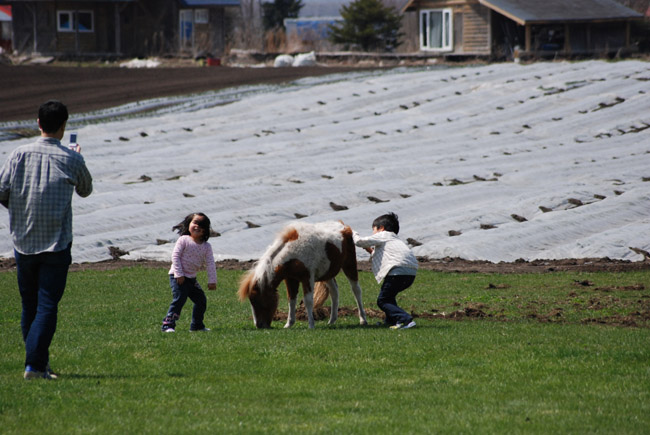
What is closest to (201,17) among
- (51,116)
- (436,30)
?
(436,30)

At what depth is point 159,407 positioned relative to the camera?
7672 millimetres

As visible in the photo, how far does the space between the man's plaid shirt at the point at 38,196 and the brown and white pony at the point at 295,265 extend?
12.7 ft

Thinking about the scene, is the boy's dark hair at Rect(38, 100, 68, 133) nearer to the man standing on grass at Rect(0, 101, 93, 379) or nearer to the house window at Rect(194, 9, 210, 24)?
the man standing on grass at Rect(0, 101, 93, 379)

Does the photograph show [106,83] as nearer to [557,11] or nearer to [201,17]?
[201,17]

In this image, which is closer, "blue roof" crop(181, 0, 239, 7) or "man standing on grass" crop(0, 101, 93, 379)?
"man standing on grass" crop(0, 101, 93, 379)

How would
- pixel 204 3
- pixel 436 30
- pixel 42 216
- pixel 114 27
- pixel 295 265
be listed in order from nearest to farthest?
pixel 42 216
pixel 295 265
pixel 436 30
pixel 114 27
pixel 204 3

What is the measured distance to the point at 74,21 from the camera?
63656mm

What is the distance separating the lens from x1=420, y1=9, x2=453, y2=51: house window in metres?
61.9

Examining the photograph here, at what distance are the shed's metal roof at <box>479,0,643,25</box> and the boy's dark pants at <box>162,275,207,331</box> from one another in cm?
4796

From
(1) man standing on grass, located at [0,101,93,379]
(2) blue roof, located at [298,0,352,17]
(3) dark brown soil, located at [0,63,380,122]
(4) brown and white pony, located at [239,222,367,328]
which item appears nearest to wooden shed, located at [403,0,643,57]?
(3) dark brown soil, located at [0,63,380,122]

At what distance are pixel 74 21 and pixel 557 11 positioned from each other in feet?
112

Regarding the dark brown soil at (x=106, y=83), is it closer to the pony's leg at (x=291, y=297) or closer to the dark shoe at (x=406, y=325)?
the pony's leg at (x=291, y=297)

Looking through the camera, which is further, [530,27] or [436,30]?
[436,30]

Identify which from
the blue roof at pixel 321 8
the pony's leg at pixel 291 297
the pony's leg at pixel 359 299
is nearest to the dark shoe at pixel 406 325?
the pony's leg at pixel 359 299
